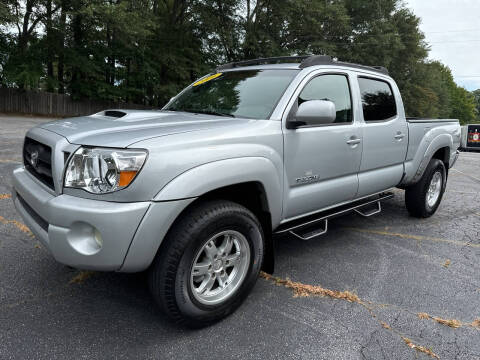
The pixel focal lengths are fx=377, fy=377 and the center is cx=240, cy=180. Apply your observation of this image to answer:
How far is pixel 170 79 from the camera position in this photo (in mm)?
28656

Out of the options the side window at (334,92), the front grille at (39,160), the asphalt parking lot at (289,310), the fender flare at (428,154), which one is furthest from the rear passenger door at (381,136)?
the front grille at (39,160)

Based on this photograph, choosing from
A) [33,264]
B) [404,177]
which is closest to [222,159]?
[33,264]

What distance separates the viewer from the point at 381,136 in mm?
3922

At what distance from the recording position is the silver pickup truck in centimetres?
211

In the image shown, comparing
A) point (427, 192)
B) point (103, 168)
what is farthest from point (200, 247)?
point (427, 192)

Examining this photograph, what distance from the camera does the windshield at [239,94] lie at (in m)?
3.05

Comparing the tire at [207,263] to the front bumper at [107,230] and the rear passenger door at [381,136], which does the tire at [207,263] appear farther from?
the rear passenger door at [381,136]

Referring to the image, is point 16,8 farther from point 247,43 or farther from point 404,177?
point 404,177

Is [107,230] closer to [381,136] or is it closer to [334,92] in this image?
[334,92]

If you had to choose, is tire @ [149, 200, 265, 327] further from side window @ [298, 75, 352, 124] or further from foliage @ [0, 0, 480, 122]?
foliage @ [0, 0, 480, 122]

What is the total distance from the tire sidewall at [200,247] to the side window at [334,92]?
48.2 inches

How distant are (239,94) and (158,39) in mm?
25713

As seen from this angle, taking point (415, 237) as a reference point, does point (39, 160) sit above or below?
above

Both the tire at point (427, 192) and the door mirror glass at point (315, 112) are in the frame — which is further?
the tire at point (427, 192)
